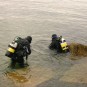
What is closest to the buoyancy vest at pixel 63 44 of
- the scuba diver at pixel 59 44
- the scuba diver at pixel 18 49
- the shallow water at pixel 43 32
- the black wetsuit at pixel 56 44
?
the scuba diver at pixel 59 44

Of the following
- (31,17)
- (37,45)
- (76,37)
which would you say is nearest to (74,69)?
(37,45)

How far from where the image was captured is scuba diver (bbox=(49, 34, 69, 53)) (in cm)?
1552

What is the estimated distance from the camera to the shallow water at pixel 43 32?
1280 centimetres

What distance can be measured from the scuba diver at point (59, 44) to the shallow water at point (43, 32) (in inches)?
15.8

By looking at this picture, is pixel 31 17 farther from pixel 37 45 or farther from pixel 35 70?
pixel 35 70

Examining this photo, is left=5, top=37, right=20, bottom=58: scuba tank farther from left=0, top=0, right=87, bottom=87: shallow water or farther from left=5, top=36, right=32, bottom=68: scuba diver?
left=0, top=0, right=87, bottom=87: shallow water

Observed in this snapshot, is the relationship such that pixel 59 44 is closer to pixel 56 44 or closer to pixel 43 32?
pixel 56 44

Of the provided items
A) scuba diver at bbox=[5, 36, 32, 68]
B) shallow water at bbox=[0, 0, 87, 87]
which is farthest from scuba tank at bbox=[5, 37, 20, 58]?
shallow water at bbox=[0, 0, 87, 87]

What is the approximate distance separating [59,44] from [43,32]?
6.11 m

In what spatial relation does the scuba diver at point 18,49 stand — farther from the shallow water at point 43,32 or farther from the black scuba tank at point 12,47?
the shallow water at point 43,32

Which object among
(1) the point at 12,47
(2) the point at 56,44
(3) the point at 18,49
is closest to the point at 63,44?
(2) the point at 56,44

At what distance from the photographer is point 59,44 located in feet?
51.7

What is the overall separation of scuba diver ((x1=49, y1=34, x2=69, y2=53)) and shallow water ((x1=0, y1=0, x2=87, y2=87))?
401 millimetres

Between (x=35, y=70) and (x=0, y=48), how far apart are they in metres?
4.05
